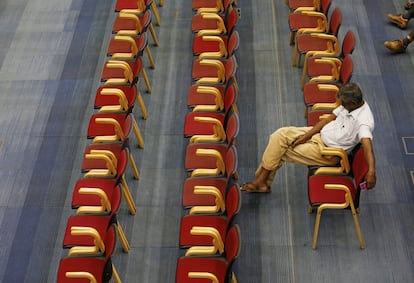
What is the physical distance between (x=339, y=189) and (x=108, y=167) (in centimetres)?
227

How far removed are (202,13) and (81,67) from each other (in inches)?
72.0

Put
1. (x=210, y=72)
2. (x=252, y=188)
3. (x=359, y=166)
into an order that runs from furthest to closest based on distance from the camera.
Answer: (x=210, y=72) → (x=252, y=188) → (x=359, y=166)

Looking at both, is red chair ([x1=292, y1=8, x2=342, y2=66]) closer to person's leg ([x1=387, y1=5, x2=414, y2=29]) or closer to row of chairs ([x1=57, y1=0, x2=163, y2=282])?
person's leg ([x1=387, y1=5, x2=414, y2=29])

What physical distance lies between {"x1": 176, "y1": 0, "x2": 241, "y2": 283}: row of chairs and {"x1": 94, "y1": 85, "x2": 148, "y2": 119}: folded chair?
2.16ft

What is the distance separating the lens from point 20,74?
7039mm

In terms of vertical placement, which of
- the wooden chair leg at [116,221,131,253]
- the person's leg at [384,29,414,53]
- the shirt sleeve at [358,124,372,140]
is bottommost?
the wooden chair leg at [116,221,131,253]

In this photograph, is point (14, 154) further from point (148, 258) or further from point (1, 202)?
point (148, 258)

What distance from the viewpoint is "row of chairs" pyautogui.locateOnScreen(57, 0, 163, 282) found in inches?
178

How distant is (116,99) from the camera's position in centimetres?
589

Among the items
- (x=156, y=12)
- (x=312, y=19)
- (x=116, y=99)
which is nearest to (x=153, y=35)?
(x=156, y=12)

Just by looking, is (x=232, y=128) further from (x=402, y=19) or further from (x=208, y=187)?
(x=402, y=19)

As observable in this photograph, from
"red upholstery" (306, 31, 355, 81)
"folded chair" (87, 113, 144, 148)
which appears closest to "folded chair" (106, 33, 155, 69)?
"folded chair" (87, 113, 144, 148)

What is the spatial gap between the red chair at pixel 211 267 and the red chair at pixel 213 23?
308 cm

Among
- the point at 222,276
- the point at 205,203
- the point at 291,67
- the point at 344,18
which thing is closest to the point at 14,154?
the point at 205,203
